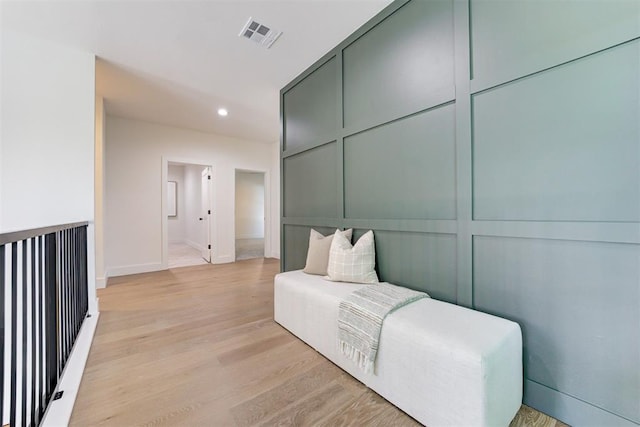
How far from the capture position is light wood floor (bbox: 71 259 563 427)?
4.45ft

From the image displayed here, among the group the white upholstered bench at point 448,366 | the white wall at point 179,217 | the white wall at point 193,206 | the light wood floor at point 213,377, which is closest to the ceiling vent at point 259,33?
the white upholstered bench at point 448,366

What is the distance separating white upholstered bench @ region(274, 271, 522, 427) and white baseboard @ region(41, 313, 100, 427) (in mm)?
1498

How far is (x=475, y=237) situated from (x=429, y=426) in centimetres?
103

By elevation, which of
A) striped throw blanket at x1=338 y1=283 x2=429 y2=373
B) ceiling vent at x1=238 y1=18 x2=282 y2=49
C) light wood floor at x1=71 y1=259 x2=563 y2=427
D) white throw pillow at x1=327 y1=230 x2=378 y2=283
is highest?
ceiling vent at x1=238 y1=18 x2=282 y2=49

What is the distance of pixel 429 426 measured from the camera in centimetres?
128

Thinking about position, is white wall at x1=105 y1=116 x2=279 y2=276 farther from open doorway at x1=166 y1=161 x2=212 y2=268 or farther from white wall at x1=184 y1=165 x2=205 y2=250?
white wall at x1=184 y1=165 x2=205 y2=250

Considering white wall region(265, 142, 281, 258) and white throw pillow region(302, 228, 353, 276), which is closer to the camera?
white throw pillow region(302, 228, 353, 276)

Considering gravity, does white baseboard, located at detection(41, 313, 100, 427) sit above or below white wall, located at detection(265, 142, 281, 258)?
below

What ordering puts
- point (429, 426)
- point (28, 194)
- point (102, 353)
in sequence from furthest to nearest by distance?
point (28, 194)
point (102, 353)
point (429, 426)

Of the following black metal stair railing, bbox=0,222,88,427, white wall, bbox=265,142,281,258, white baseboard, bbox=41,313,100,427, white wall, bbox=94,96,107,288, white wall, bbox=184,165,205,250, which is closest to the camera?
black metal stair railing, bbox=0,222,88,427

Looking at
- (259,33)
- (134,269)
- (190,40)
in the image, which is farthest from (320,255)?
(134,269)

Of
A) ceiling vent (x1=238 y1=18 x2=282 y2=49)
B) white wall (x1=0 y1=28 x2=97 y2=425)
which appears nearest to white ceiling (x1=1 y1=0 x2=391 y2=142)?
ceiling vent (x1=238 y1=18 x2=282 y2=49)

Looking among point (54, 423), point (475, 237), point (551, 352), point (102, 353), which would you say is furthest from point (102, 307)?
point (551, 352)

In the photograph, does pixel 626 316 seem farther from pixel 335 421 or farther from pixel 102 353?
pixel 102 353
